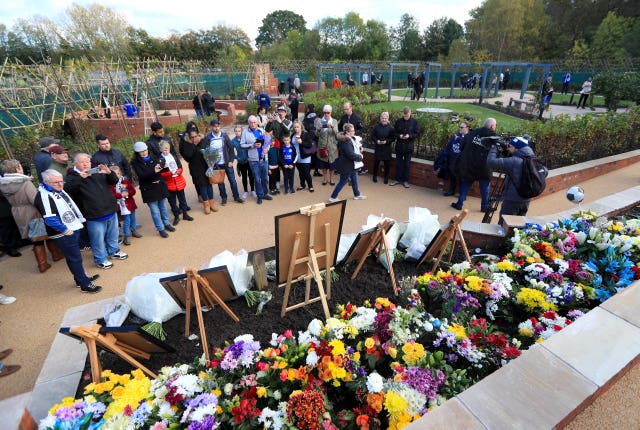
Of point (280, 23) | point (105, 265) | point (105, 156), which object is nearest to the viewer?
point (105, 265)

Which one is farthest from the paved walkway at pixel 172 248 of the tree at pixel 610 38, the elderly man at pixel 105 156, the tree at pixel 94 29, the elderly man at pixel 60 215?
the tree at pixel 94 29

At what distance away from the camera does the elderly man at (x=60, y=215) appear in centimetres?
411

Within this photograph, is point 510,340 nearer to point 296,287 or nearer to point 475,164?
point 296,287

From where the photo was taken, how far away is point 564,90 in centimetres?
2714

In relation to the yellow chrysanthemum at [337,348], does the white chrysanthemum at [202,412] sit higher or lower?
lower

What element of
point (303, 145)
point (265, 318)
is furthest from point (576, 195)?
point (303, 145)

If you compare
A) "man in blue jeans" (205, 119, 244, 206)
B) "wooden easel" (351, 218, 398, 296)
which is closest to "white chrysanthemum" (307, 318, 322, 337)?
"wooden easel" (351, 218, 398, 296)

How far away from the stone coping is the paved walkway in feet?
3.77

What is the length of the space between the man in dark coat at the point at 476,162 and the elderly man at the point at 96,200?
20.0 feet

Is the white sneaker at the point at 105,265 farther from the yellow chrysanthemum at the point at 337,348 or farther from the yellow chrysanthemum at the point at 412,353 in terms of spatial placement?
the yellow chrysanthemum at the point at 412,353

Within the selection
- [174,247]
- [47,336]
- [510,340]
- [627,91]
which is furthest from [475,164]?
[627,91]

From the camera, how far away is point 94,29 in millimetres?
38469

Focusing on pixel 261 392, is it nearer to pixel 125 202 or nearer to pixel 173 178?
pixel 125 202

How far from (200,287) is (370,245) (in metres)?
1.93
